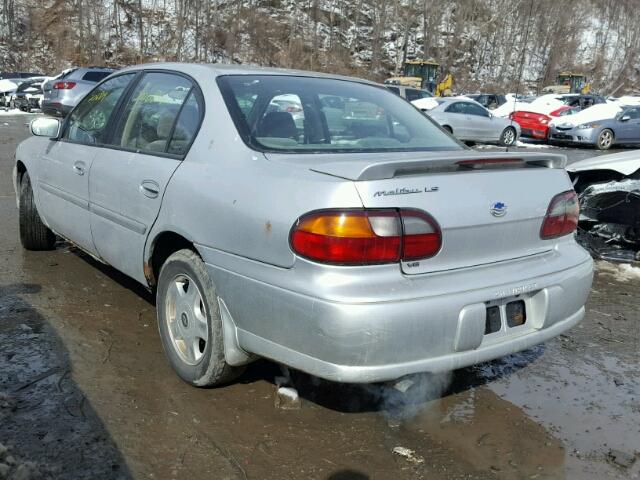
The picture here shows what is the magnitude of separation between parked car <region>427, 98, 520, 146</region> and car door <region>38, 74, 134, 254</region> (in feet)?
45.7

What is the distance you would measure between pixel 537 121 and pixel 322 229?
781 inches

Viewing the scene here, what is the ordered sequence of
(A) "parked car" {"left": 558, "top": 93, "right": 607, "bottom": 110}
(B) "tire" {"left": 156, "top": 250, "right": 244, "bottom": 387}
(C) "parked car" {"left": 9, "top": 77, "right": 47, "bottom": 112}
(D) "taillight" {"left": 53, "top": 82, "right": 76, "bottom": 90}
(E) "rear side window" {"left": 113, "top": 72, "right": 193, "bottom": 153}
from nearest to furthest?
(B) "tire" {"left": 156, "top": 250, "right": 244, "bottom": 387}
(E) "rear side window" {"left": 113, "top": 72, "right": 193, "bottom": 153}
(D) "taillight" {"left": 53, "top": 82, "right": 76, "bottom": 90}
(A) "parked car" {"left": 558, "top": 93, "right": 607, "bottom": 110}
(C) "parked car" {"left": 9, "top": 77, "right": 47, "bottom": 112}

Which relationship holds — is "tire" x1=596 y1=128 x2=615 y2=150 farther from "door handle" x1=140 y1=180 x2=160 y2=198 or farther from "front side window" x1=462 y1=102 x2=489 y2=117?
"door handle" x1=140 y1=180 x2=160 y2=198

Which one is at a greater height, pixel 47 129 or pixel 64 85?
pixel 47 129

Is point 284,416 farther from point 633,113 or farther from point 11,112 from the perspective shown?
point 11,112

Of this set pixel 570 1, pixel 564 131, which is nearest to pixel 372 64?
pixel 570 1

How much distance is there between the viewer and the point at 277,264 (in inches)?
95.3

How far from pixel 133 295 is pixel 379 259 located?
2495mm

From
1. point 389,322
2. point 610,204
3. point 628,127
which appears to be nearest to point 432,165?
point 389,322

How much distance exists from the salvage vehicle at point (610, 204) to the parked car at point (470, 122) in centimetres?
1108

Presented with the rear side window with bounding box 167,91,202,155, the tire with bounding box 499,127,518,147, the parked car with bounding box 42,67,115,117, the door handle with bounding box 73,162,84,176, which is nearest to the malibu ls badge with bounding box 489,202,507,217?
the rear side window with bounding box 167,91,202,155

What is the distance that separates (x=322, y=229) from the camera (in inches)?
90.7

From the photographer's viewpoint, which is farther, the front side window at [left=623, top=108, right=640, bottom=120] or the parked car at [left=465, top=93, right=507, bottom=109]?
the parked car at [left=465, top=93, right=507, bottom=109]

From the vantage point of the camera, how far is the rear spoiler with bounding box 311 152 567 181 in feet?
7.66
